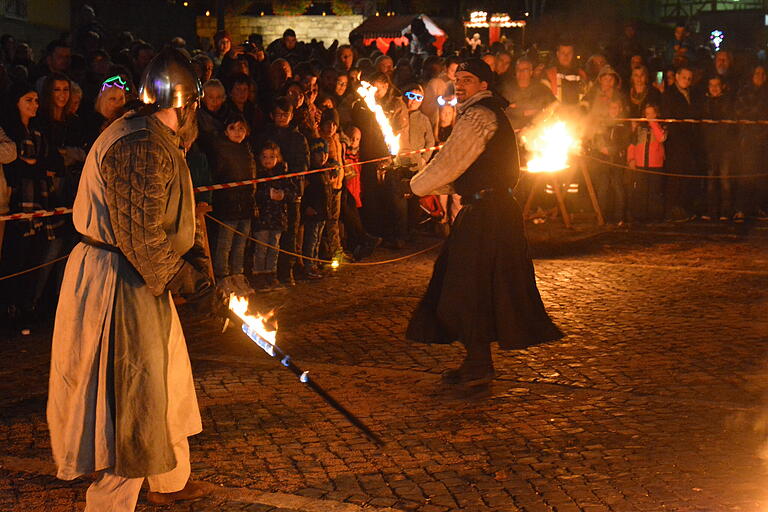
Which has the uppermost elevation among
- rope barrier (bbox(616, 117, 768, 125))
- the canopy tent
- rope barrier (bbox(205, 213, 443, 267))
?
the canopy tent

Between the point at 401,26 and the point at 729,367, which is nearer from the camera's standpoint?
the point at 729,367

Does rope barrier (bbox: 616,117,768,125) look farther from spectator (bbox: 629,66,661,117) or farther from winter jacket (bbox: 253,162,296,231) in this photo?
winter jacket (bbox: 253,162,296,231)

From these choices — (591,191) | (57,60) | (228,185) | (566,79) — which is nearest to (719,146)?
(591,191)

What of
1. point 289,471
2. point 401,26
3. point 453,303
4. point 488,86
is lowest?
point 289,471

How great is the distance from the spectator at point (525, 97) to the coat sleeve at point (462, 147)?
7620 millimetres

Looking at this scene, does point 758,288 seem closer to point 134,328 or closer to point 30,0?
point 134,328

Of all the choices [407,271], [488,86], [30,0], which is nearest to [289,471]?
[488,86]

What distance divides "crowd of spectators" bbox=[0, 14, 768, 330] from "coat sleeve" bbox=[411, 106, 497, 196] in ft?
1.39

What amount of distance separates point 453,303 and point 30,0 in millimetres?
21943

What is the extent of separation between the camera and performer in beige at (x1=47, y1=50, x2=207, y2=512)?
461 cm

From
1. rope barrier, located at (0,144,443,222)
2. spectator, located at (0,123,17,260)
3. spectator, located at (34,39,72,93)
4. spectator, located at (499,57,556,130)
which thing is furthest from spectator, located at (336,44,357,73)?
spectator, located at (0,123,17,260)

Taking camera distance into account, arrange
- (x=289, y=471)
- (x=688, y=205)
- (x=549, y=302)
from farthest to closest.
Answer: (x=688, y=205)
(x=549, y=302)
(x=289, y=471)

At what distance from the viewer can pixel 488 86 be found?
738 cm

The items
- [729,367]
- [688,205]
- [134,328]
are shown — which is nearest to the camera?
[134,328]
